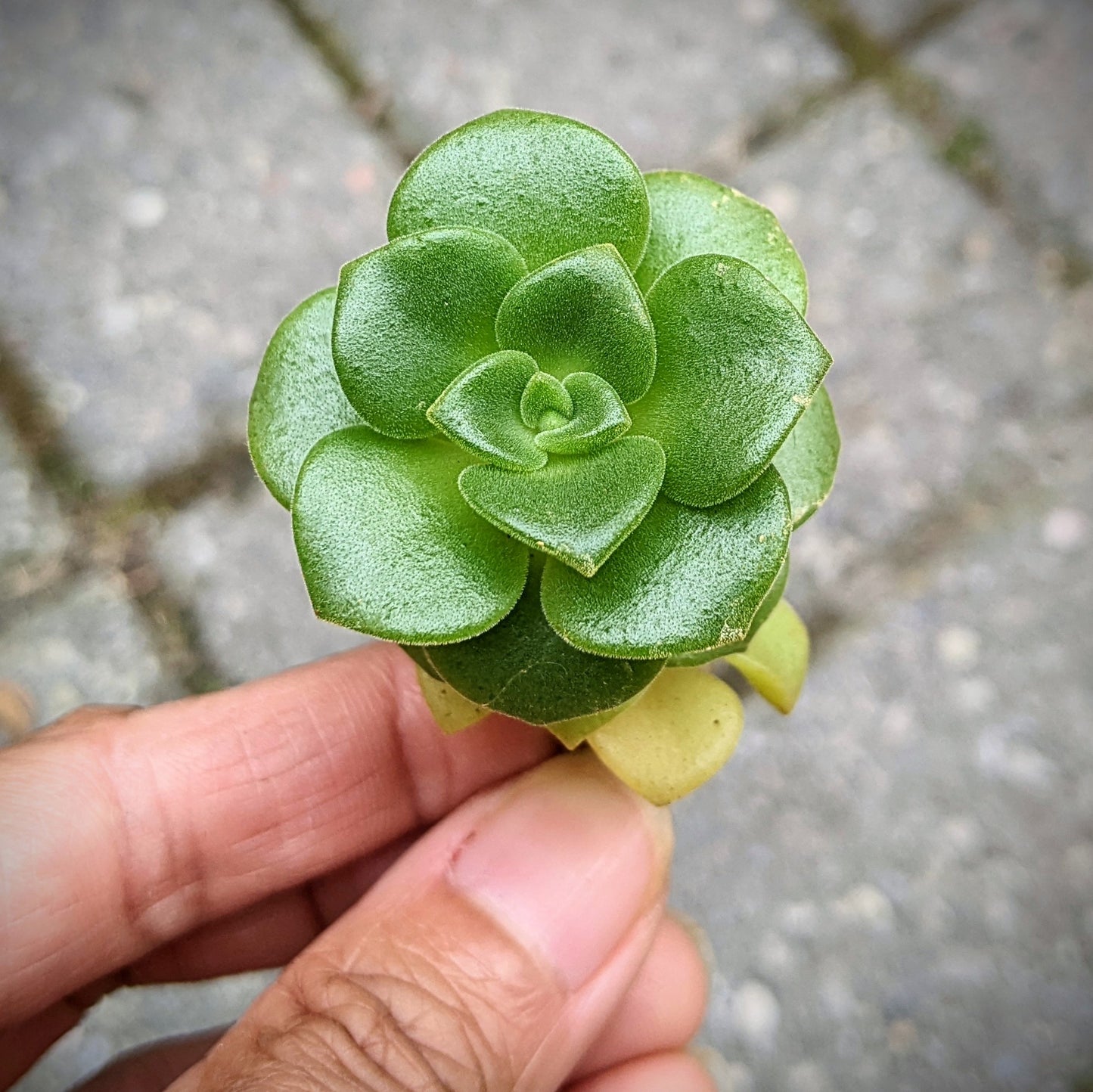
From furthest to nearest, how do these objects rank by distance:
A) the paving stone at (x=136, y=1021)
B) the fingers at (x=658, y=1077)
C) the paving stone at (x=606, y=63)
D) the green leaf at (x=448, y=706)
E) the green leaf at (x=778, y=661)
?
1. the paving stone at (x=606, y=63)
2. the paving stone at (x=136, y=1021)
3. the fingers at (x=658, y=1077)
4. the green leaf at (x=778, y=661)
5. the green leaf at (x=448, y=706)

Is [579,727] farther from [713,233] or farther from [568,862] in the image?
[713,233]

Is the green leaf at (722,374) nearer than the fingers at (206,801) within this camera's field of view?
Yes

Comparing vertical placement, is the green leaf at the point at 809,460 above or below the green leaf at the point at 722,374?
below

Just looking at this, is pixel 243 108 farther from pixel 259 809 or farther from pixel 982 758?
pixel 982 758

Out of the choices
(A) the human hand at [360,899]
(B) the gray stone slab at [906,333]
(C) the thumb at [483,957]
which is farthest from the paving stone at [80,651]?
(B) the gray stone slab at [906,333]

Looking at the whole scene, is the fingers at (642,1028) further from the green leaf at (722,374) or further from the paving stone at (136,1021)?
the green leaf at (722,374)

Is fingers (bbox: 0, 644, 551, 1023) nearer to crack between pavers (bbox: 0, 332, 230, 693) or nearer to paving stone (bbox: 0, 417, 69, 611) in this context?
crack between pavers (bbox: 0, 332, 230, 693)
